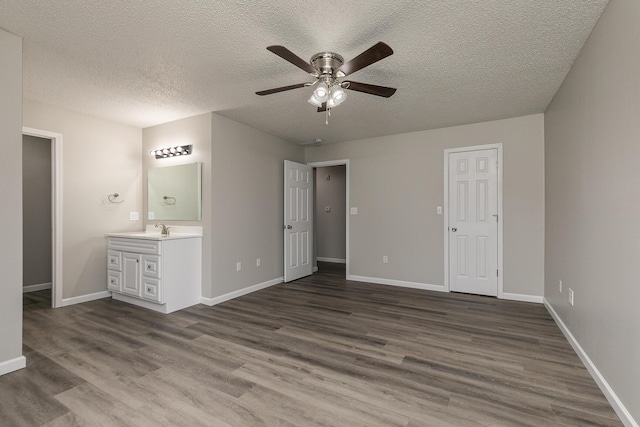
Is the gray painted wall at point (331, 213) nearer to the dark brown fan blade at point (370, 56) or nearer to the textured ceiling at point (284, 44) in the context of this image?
the textured ceiling at point (284, 44)

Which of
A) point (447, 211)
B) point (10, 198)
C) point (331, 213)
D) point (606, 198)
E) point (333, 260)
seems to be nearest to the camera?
point (606, 198)

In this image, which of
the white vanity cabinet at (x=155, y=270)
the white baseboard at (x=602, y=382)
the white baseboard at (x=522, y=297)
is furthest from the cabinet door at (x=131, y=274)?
the white baseboard at (x=522, y=297)

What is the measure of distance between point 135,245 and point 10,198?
5.25 ft

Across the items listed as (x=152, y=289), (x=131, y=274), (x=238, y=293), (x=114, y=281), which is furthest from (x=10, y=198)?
(x=238, y=293)

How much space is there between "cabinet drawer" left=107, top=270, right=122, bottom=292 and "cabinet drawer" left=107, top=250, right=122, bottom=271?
0.19 ft

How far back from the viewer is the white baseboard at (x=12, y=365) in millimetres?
2104

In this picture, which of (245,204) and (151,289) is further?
(245,204)

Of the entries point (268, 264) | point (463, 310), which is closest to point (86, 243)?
point (268, 264)

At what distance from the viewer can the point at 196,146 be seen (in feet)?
12.8

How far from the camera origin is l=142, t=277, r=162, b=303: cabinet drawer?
3418mm

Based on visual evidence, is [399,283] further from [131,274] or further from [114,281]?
[114,281]

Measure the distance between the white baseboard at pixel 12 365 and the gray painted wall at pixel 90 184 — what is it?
178 cm

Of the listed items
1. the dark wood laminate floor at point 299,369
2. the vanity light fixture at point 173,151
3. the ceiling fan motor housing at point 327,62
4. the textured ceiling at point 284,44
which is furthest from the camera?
the vanity light fixture at point 173,151

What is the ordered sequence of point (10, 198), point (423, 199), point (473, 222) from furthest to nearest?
point (423, 199)
point (473, 222)
point (10, 198)
